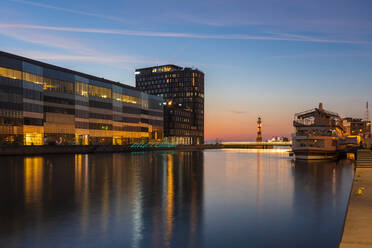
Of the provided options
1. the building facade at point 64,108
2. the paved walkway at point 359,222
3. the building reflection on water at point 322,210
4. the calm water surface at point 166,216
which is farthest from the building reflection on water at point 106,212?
the building facade at point 64,108

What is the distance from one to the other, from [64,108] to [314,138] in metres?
89.3

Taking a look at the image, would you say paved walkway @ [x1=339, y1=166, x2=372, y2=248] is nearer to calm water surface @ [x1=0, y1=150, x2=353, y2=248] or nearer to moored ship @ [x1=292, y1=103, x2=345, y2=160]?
calm water surface @ [x1=0, y1=150, x2=353, y2=248]

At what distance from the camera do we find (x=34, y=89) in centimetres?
11262

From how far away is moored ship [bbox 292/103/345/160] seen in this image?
259ft

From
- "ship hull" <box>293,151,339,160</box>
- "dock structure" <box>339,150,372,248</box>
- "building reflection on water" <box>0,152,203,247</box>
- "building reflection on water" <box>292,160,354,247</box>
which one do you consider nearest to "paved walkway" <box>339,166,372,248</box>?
"dock structure" <box>339,150,372,248</box>

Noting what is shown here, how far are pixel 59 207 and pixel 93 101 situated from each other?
127886mm

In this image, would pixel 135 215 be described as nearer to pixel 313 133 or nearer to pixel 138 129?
pixel 313 133

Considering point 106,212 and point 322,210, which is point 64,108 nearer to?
point 106,212

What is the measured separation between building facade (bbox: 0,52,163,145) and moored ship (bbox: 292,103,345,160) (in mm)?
76214

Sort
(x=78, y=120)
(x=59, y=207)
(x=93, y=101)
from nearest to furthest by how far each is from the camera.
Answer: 1. (x=59, y=207)
2. (x=78, y=120)
3. (x=93, y=101)

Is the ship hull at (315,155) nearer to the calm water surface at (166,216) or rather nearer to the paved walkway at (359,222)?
the calm water surface at (166,216)

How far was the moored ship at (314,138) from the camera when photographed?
78875 mm

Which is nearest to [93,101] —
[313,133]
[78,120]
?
[78,120]

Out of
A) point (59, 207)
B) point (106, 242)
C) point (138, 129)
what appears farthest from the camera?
point (138, 129)
